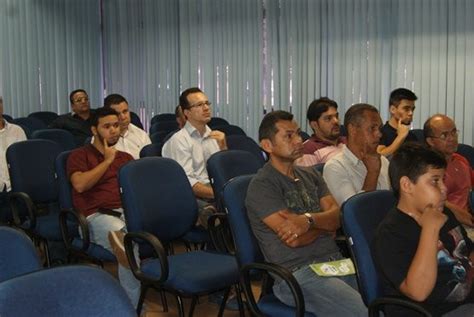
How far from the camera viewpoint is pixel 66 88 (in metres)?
9.27

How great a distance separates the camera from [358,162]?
3.77 metres

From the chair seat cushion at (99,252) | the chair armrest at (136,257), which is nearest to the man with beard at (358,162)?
the chair armrest at (136,257)

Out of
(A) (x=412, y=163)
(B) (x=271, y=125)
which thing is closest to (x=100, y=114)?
(B) (x=271, y=125)

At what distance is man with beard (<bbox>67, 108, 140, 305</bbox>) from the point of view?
161 inches

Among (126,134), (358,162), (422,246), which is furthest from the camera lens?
(126,134)

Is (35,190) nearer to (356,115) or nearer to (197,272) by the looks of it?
(197,272)

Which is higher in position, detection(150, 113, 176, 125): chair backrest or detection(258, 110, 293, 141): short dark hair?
detection(258, 110, 293, 141): short dark hair

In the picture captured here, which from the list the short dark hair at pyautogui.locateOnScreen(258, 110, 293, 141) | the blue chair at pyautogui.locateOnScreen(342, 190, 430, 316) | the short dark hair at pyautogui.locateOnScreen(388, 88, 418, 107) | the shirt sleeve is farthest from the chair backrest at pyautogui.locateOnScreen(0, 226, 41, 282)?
the short dark hair at pyautogui.locateOnScreen(388, 88, 418, 107)

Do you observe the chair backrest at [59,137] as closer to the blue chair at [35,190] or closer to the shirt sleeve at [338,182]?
the blue chair at [35,190]

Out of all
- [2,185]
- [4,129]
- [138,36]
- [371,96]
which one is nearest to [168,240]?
[2,185]

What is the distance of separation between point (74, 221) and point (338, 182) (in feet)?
5.69

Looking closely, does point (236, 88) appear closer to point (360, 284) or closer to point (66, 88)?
point (66, 88)

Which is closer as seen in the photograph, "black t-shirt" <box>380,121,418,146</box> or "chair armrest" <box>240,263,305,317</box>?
"chair armrest" <box>240,263,305,317</box>

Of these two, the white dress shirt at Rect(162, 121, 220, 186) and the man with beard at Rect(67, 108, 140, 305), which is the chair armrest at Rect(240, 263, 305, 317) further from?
the white dress shirt at Rect(162, 121, 220, 186)
